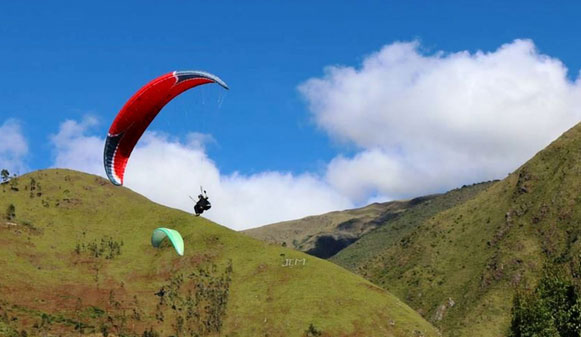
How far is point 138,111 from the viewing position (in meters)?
46.1

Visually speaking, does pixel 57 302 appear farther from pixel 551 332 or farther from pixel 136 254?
pixel 551 332

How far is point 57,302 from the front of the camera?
140375 mm

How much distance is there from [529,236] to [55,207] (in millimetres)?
142636

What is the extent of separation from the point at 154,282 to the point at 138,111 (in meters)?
125

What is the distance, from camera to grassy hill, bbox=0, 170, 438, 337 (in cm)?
13825

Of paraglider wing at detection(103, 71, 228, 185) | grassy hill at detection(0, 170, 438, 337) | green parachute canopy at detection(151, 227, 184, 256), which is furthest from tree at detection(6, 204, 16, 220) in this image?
paraglider wing at detection(103, 71, 228, 185)

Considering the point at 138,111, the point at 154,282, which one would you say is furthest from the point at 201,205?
the point at 154,282

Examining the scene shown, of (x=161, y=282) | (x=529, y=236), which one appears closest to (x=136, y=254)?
(x=161, y=282)

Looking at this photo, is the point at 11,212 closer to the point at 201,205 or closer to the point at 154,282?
the point at 154,282

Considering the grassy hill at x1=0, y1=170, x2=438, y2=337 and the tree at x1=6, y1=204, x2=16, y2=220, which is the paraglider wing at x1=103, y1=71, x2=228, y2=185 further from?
the tree at x1=6, y1=204, x2=16, y2=220

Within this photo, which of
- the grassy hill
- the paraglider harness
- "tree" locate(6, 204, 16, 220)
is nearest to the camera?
the paraglider harness

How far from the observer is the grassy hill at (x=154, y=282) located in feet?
454

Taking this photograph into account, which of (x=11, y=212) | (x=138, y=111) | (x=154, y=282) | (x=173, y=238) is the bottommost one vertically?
(x=173, y=238)

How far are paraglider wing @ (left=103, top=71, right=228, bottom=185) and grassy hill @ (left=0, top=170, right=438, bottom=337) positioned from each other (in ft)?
278
